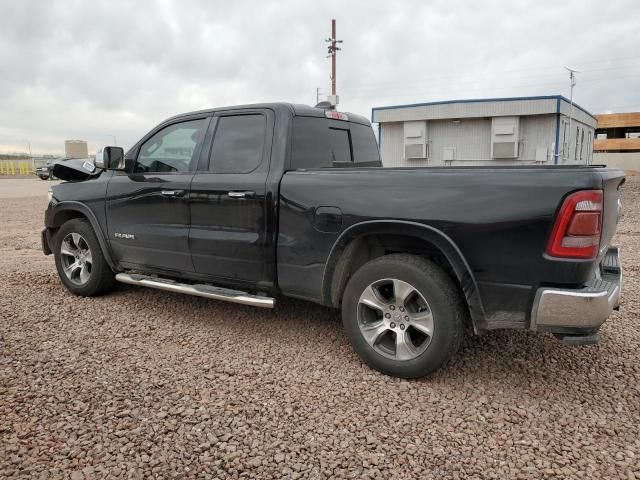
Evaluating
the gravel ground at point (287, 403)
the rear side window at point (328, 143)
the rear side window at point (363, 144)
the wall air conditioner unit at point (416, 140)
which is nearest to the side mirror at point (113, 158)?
the gravel ground at point (287, 403)

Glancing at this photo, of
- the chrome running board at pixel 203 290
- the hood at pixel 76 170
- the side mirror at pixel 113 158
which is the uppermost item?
the side mirror at pixel 113 158

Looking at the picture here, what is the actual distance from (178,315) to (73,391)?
161cm

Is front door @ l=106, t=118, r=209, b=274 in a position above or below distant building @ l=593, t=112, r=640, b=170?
below

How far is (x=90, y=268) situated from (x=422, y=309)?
359 cm

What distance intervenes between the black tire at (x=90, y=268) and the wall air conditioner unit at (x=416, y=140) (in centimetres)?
1897

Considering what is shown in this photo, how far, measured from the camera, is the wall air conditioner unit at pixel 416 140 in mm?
22328

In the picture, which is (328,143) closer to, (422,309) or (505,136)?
(422,309)

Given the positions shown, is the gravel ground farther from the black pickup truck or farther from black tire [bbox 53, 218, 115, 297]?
black tire [bbox 53, 218, 115, 297]

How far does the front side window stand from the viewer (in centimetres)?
450

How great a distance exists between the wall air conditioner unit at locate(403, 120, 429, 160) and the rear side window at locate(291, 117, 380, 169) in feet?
59.2

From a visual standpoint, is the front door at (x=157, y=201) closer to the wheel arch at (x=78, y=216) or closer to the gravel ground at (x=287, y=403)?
the wheel arch at (x=78, y=216)

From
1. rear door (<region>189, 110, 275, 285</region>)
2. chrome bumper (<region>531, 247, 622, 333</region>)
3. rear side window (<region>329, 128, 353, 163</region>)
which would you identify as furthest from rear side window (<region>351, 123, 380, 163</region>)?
chrome bumper (<region>531, 247, 622, 333</region>)

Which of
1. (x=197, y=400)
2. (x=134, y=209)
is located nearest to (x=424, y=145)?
(x=134, y=209)

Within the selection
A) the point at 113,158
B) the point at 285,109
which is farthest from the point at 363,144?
the point at 113,158
